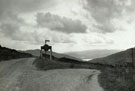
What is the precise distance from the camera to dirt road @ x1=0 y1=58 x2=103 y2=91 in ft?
78.0

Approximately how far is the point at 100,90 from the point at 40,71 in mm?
10159

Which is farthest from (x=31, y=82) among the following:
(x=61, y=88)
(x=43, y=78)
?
(x=61, y=88)

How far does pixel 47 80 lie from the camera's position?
86.0 ft

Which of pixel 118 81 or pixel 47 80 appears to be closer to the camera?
pixel 118 81

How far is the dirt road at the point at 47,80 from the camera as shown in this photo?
2378 cm

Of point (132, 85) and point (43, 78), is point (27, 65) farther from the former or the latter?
point (132, 85)

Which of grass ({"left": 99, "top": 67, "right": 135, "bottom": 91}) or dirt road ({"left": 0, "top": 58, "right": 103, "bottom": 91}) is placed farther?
dirt road ({"left": 0, "top": 58, "right": 103, "bottom": 91})

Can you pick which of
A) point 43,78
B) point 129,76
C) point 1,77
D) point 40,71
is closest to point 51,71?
point 40,71

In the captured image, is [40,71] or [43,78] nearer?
[43,78]

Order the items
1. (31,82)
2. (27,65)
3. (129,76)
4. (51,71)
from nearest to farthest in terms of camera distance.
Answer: (31,82)
(129,76)
(51,71)
(27,65)

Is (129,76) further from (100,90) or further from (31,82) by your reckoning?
(31,82)

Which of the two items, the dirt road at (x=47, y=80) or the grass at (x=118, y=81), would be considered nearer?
the grass at (x=118, y=81)

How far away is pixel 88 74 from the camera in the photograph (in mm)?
28531

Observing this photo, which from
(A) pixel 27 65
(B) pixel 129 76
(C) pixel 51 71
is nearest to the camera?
(B) pixel 129 76
